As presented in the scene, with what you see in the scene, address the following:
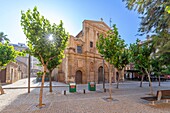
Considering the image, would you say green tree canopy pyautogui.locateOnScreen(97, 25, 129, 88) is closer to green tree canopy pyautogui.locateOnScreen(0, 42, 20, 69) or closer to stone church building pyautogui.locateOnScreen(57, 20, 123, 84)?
green tree canopy pyautogui.locateOnScreen(0, 42, 20, 69)

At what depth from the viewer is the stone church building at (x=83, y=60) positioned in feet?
78.1

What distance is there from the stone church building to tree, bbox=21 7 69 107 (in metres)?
15.3

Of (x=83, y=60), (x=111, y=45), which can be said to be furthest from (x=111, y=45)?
(x=83, y=60)

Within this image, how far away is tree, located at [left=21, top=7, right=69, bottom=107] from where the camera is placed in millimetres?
7379

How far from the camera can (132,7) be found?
8.18 metres

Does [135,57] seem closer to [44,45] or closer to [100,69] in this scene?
[44,45]

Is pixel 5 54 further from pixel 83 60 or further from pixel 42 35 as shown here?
pixel 83 60

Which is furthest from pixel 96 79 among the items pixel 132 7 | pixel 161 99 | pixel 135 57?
pixel 132 7

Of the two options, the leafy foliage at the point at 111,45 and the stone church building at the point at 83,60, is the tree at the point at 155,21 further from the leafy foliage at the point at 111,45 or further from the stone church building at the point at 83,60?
the stone church building at the point at 83,60

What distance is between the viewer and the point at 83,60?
84.9ft

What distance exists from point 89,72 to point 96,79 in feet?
7.98

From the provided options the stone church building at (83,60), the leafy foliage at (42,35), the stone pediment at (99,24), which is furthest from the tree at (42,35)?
the stone pediment at (99,24)

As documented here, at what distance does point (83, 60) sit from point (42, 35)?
1856 cm

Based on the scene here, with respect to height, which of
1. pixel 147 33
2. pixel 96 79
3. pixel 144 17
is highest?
pixel 144 17
